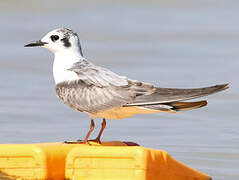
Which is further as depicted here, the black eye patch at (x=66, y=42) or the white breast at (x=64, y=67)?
the black eye patch at (x=66, y=42)

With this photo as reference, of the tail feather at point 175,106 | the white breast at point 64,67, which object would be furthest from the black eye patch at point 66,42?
the tail feather at point 175,106

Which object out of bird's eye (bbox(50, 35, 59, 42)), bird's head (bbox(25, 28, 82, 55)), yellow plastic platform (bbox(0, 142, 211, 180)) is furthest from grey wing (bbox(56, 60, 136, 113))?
yellow plastic platform (bbox(0, 142, 211, 180))

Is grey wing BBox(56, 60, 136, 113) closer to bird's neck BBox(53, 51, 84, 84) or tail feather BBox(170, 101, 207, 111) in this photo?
bird's neck BBox(53, 51, 84, 84)

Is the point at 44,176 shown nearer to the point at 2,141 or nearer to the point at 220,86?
the point at 220,86

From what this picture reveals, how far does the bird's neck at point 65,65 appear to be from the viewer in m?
10.9

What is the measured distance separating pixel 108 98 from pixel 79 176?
1.57 m

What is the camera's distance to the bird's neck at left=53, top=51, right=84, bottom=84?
10.9 metres

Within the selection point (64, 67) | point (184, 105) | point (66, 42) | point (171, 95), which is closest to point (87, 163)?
point (171, 95)

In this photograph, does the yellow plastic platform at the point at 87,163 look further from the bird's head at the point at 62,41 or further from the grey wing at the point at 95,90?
the bird's head at the point at 62,41

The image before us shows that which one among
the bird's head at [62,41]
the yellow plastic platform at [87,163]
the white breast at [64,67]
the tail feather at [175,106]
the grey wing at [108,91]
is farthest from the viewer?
the bird's head at [62,41]

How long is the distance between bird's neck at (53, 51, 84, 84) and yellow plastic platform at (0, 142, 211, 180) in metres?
1.56

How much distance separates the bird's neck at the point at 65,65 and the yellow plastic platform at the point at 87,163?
5.11 feet

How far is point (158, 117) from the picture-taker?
1972 cm

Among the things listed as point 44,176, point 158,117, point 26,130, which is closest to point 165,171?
point 44,176
